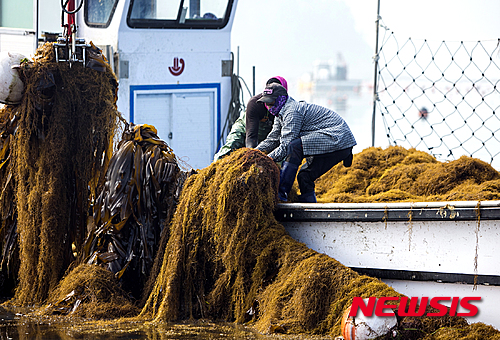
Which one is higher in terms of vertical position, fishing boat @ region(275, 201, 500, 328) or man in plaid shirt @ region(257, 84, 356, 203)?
man in plaid shirt @ region(257, 84, 356, 203)

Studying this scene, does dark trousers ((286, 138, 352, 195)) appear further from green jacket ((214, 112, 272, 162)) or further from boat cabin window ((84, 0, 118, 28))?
boat cabin window ((84, 0, 118, 28))

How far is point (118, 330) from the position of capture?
448 cm

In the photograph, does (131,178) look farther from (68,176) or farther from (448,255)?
(448,255)

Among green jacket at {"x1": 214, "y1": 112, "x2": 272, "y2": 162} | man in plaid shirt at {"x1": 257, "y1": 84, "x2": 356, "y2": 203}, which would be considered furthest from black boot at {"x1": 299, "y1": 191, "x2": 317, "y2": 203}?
green jacket at {"x1": 214, "y1": 112, "x2": 272, "y2": 162}

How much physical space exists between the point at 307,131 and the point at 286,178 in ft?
1.46

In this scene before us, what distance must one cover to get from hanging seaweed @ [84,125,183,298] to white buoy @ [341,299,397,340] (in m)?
1.85

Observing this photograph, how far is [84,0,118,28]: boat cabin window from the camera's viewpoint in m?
7.65

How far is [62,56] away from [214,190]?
5.88ft

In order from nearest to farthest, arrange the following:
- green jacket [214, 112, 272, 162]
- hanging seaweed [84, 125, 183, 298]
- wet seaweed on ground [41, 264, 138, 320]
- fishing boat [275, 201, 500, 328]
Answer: fishing boat [275, 201, 500, 328] < wet seaweed on ground [41, 264, 138, 320] < hanging seaweed [84, 125, 183, 298] < green jacket [214, 112, 272, 162]

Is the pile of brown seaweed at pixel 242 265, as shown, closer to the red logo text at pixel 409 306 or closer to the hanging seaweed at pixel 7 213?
the red logo text at pixel 409 306

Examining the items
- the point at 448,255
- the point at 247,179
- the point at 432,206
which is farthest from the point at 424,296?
the point at 247,179

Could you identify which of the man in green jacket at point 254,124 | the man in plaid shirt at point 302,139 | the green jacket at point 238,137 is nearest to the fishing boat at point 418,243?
the man in plaid shirt at point 302,139

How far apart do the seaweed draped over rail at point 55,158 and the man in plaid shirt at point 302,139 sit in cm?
141

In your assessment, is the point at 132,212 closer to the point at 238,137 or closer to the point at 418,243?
the point at 238,137
